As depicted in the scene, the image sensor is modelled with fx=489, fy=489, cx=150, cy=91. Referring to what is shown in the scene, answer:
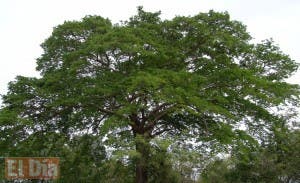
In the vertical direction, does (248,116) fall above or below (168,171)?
above

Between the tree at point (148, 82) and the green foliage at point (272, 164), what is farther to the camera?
the green foliage at point (272, 164)

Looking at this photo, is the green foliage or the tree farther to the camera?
the green foliage

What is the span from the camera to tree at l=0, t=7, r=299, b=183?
68.2 ft

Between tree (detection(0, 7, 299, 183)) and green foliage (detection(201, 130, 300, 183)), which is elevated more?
tree (detection(0, 7, 299, 183))

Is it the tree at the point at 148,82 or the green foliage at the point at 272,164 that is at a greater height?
the tree at the point at 148,82

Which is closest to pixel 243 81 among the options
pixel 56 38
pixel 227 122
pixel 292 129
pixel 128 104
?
pixel 227 122

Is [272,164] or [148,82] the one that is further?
[272,164]

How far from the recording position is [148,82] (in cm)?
1934

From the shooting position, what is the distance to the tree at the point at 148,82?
68.2 feet

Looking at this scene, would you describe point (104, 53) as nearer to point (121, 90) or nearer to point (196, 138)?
point (121, 90)

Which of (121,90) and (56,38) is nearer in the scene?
(121,90)

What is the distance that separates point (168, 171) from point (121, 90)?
178 inches

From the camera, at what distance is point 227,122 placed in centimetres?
2223

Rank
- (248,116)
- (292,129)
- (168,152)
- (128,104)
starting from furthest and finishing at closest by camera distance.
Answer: (292,129), (248,116), (128,104), (168,152)
